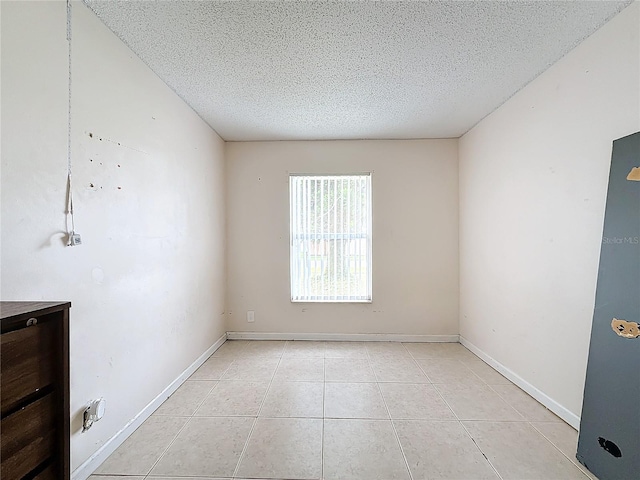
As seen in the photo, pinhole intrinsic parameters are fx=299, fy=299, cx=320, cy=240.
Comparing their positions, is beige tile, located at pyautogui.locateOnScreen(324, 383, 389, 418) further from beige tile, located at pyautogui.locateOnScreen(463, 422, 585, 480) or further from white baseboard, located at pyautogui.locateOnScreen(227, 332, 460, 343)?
white baseboard, located at pyautogui.locateOnScreen(227, 332, 460, 343)

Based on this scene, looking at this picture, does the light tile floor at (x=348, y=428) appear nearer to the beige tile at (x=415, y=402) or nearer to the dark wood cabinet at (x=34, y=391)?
the beige tile at (x=415, y=402)

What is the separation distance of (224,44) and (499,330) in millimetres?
3313

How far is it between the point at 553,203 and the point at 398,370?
1.96 m

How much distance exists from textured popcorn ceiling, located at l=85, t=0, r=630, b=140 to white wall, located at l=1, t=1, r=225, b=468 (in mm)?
309

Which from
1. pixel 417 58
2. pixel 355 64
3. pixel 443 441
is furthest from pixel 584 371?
pixel 355 64

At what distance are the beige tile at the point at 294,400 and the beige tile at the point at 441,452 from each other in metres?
0.63

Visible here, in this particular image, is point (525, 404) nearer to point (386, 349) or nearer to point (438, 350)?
point (438, 350)

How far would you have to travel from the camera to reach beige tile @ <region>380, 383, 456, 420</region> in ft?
7.16

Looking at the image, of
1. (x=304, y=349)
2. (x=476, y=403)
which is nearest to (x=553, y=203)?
(x=476, y=403)

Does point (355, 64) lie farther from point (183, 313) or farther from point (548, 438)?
point (548, 438)

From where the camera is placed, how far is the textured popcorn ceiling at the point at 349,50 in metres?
1.65

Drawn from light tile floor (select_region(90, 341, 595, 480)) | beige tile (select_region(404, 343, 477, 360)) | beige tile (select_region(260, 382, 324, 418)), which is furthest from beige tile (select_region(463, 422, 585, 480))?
beige tile (select_region(404, 343, 477, 360))

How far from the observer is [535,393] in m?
2.36

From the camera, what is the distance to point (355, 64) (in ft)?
7.02
